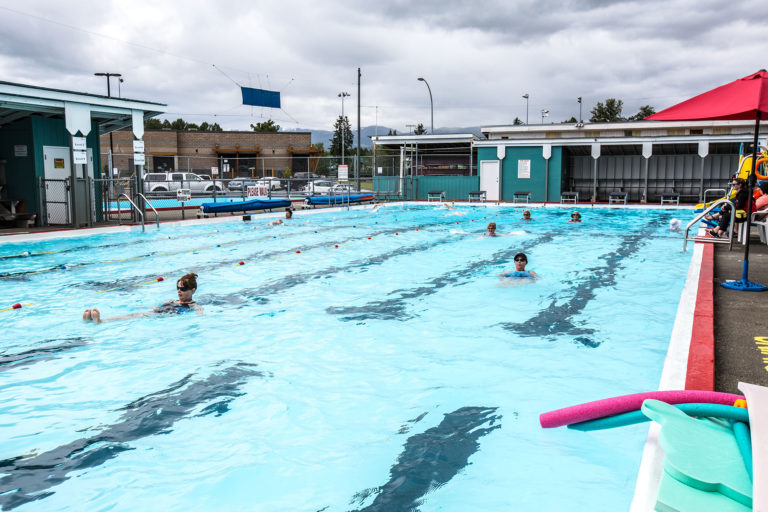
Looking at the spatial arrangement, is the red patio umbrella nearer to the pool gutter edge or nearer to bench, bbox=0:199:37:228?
the pool gutter edge

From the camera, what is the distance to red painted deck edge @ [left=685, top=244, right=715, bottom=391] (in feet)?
13.4

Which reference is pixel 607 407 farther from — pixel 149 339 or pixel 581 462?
pixel 149 339

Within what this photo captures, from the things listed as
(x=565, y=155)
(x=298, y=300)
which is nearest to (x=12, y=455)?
(x=298, y=300)

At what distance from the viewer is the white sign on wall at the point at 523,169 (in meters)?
31.9

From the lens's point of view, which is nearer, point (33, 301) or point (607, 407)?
point (607, 407)

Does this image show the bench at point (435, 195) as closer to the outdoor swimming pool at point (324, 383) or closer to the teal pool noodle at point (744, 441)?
the outdoor swimming pool at point (324, 383)

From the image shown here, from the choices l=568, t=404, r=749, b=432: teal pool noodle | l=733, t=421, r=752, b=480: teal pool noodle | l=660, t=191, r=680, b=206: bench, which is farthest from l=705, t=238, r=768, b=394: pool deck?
l=660, t=191, r=680, b=206: bench

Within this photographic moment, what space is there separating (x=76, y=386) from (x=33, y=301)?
4.04 m

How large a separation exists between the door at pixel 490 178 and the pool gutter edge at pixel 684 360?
977 inches

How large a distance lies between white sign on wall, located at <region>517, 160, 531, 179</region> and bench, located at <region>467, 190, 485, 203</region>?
237 centimetres

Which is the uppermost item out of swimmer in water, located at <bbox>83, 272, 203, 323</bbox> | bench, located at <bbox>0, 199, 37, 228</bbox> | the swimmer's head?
bench, located at <bbox>0, 199, 37, 228</bbox>

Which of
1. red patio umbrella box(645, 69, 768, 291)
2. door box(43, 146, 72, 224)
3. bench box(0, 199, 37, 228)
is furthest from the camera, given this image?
door box(43, 146, 72, 224)

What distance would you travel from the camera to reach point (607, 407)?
3691mm

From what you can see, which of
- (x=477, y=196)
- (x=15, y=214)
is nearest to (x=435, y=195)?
(x=477, y=196)
